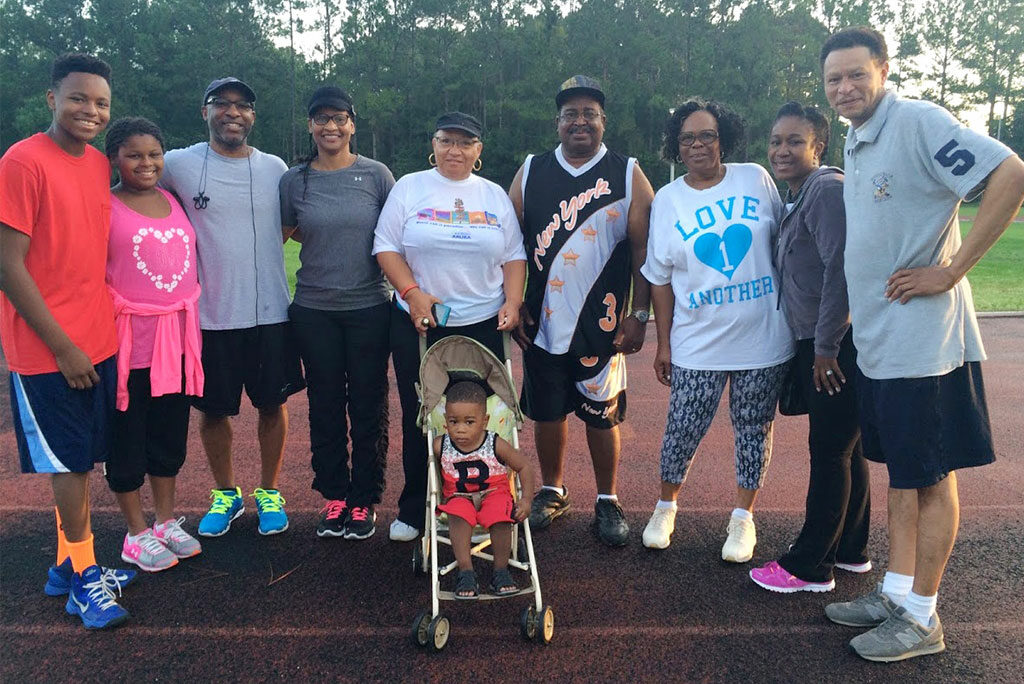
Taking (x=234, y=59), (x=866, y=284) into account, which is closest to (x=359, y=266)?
(x=866, y=284)

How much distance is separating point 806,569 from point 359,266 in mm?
2740

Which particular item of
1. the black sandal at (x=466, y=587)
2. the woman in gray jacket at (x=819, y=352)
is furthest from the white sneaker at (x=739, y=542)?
the black sandal at (x=466, y=587)

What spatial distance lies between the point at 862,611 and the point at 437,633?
1893 mm

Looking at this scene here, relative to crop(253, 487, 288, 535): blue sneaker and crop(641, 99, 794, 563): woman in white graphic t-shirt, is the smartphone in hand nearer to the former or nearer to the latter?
crop(641, 99, 794, 563): woman in white graphic t-shirt

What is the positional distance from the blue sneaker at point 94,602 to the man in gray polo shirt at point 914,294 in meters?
3.24

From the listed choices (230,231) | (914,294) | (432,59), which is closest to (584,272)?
(914,294)

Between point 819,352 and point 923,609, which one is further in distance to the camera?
point 819,352

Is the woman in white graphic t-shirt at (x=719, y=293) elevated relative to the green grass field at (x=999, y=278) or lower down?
elevated

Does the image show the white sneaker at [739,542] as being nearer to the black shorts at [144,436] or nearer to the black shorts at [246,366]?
the black shorts at [246,366]

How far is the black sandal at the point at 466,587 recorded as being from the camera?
3.36 meters

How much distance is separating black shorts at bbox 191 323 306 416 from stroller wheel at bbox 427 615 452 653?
1.75 m

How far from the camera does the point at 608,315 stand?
13.9 ft

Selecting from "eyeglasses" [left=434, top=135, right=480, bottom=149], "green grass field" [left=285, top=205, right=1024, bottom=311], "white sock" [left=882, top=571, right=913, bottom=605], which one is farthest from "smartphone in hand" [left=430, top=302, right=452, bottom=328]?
"green grass field" [left=285, top=205, right=1024, bottom=311]

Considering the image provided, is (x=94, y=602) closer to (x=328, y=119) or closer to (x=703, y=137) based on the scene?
(x=328, y=119)
